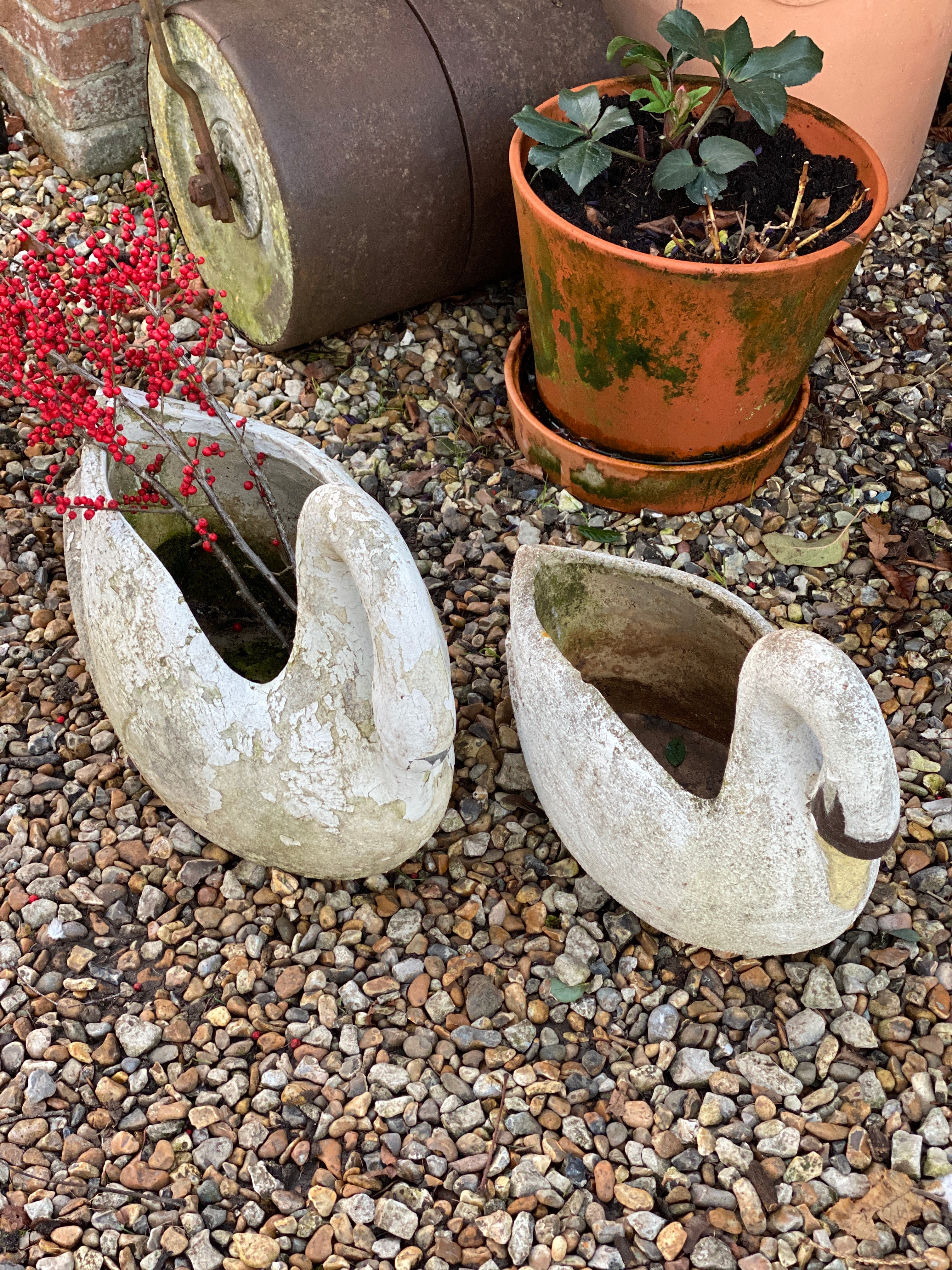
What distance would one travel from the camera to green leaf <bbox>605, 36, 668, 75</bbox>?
2262 millimetres

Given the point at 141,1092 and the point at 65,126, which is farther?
the point at 65,126

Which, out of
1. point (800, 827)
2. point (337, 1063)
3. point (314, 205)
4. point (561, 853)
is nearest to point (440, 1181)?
point (337, 1063)

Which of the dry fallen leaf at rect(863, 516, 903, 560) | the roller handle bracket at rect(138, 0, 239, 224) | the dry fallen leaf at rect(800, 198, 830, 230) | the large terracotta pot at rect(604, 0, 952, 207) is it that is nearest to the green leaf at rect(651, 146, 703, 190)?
the dry fallen leaf at rect(800, 198, 830, 230)

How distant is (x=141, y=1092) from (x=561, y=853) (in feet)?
2.41

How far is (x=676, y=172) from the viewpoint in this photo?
2.15 metres

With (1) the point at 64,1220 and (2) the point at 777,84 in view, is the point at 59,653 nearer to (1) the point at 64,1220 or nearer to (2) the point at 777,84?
(1) the point at 64,1220

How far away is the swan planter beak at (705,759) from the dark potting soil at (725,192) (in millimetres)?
757

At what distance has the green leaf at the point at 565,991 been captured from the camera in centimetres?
173

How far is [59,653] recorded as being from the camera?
2.22 metres

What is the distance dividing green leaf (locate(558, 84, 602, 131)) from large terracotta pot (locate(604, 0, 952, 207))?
2.23 ft

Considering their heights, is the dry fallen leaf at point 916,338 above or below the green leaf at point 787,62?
below

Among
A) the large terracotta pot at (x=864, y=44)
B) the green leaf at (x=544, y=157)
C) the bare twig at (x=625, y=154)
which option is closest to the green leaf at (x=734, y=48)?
the bare twig at (x=625, y=154)

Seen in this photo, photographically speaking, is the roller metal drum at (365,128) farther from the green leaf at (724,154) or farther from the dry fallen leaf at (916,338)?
the dry fallen leaf at (916,338)

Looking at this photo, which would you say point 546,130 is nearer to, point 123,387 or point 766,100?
point 766,100
